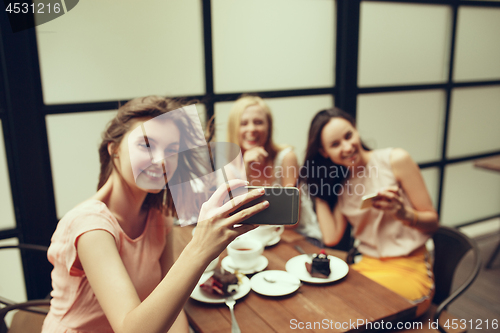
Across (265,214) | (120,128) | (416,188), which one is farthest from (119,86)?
(416,188)

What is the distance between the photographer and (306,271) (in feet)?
3.35

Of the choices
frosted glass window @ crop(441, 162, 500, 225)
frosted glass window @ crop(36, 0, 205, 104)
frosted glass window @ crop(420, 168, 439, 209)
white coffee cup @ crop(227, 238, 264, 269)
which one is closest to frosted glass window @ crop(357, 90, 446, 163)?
frosted glass window @ crop(420, 168, 439, 209)

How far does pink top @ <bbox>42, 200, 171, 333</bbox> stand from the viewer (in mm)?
772

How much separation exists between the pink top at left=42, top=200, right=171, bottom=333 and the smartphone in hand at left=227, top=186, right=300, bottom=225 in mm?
369

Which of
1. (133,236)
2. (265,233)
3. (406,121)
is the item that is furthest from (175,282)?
(406,121)

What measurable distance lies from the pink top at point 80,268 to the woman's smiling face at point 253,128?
2.41 ft

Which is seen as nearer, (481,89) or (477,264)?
(477,264)

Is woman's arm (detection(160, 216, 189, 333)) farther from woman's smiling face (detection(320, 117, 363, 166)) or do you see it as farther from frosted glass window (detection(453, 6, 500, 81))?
frosted glass window (detection(453, 6, 500, 81))

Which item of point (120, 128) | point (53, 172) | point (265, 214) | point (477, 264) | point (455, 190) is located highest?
point (120, 128)

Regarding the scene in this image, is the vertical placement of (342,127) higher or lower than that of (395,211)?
higher

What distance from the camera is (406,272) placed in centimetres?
130

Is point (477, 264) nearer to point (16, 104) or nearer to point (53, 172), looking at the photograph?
point (53, 172)

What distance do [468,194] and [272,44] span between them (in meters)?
2.09

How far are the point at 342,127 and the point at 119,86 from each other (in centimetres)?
94
